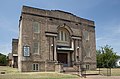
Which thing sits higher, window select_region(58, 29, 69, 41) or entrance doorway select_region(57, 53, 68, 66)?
window select_region(58, 29, 69, 41)

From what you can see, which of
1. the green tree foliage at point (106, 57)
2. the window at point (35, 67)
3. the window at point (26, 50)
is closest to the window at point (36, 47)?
the window at point (26, 50)

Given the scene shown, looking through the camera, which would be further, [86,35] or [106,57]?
[106,57]

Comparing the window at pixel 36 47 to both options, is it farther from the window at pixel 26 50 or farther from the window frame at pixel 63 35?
the window frame at pixel 63 35

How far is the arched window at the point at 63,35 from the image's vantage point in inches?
1454

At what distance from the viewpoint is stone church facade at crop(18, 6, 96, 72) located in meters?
32.2

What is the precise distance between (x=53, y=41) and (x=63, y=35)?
11.3 ft

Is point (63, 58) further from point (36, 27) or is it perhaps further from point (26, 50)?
point (26, 50)

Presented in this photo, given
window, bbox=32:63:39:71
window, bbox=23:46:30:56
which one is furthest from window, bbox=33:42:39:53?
window, bbox=32:63:39:71

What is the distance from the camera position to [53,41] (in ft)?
115

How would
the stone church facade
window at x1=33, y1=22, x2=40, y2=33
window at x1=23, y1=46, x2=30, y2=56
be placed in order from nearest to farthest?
window at x1=23, y1=46, x2=30, y2=56 → the stone church facade → window at x1=33, y1=22, x2=40, y2=33

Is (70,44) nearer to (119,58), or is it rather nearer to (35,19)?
(35,19)

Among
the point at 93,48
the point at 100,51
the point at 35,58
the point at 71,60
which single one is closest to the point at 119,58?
the point at 100,51

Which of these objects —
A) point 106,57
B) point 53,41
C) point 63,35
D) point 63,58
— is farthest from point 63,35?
point 106,57

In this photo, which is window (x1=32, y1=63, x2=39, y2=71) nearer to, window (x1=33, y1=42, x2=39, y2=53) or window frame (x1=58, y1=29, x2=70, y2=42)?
window (x1=33, y1=42, x2=39, y2=53)
